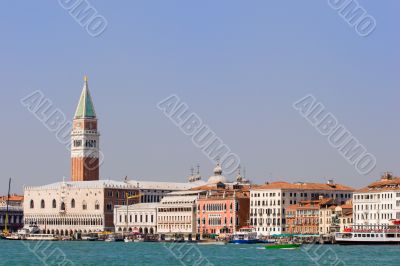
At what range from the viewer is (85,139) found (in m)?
144

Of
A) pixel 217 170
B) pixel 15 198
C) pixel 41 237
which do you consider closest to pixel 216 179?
pixel 217 170

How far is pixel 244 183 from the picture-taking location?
435 ft

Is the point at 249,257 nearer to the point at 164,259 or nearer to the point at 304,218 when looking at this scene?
the point at 164,259

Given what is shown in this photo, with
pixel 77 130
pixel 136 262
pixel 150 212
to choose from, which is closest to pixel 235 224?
pixel 150 212

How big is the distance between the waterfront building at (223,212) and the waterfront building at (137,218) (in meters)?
8.81

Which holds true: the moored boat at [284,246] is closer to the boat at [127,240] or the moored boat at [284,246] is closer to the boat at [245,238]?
the boat at [245,238]

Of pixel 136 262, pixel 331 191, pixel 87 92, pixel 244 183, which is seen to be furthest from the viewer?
pixel 87 92

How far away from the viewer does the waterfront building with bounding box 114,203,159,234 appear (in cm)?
12431

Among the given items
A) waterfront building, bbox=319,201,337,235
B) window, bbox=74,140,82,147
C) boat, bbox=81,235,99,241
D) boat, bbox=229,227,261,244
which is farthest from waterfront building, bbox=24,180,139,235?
waterfront building, bbox=319,201,337,235

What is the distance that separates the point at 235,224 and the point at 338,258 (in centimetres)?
4502

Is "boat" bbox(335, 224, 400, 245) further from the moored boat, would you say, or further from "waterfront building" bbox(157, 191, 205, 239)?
"waterfront building" bbox(157, 191, 205, 239)

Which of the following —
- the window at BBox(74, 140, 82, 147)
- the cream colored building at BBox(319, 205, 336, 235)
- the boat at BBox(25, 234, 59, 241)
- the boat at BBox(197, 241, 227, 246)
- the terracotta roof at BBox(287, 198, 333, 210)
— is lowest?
the boat at BBox(197, 241, 227, 246)

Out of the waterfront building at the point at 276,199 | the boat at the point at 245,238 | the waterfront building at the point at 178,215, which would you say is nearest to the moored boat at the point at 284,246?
the boat at the point at 245,238

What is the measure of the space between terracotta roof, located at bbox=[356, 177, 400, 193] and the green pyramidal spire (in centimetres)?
4997
